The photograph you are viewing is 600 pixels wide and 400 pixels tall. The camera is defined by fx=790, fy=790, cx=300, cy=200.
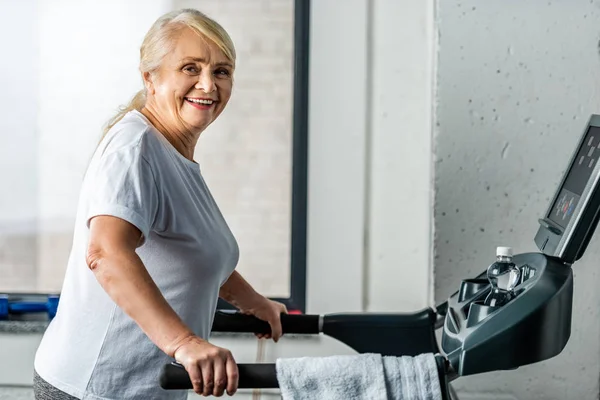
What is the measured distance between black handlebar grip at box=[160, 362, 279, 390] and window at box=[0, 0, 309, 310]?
1.19 meters

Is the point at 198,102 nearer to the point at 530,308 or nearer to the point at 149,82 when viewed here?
the point at 149,82

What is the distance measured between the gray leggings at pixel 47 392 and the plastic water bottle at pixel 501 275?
2.69 feet

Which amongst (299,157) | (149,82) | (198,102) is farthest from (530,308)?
(299,157)

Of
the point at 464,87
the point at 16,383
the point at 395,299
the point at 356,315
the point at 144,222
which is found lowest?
the point at 16,383

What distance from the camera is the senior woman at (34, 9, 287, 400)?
132 cm

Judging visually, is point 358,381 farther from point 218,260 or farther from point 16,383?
point 16,383

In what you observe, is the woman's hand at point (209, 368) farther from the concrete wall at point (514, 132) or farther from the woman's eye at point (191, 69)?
the concrete wall at point (514, 132)

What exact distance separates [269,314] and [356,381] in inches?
22.9

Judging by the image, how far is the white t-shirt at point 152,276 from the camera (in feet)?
4.86

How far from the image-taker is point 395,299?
95.7 inches

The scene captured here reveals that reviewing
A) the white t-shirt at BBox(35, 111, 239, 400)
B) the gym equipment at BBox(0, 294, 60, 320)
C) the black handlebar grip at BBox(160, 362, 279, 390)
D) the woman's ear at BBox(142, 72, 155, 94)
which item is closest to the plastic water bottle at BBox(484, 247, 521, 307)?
the black handlebar grip at BBox(160, 362, 279, 390)

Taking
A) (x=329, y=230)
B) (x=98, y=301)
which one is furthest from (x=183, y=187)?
(x=329, y=230)

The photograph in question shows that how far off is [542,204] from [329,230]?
63cm

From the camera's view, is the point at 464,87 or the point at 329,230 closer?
the point at 464,87
